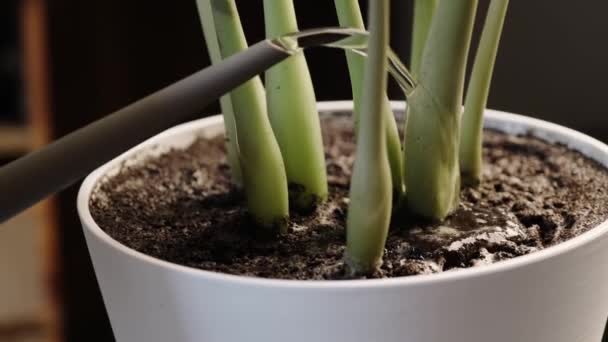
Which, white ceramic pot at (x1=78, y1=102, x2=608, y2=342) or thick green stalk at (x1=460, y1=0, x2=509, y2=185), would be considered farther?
thick green stalk at (x1=460, y1=0, x2=509, y2=185)

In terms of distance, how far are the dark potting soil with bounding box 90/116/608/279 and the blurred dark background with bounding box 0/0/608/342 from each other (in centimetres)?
13

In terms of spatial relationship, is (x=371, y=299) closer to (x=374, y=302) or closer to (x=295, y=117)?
(x=374, y=302)

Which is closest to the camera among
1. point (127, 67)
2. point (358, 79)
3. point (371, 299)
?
point (371, 299)

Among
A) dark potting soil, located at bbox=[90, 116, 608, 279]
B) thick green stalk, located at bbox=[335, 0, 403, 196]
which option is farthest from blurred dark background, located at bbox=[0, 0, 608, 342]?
thick green stalk, located at bbox=[335, 0, 403, 196]

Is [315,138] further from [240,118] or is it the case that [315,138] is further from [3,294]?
[3,294]

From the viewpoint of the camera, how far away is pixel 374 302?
24cm

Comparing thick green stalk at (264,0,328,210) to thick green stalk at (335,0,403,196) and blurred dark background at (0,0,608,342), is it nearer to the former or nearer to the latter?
thick green stalk at (335,0,403,196)

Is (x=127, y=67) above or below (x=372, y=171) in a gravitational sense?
below

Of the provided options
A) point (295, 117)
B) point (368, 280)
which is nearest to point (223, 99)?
point (295, 117)

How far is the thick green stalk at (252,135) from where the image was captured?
0.32 m

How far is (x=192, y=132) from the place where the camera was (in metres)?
0.45

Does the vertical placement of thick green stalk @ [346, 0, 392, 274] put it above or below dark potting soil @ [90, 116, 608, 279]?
above

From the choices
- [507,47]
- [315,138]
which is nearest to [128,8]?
[507,47]

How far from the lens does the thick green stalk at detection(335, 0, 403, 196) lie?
0.33 meters
